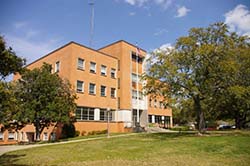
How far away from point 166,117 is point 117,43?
847 inches

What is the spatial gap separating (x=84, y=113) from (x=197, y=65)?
17.6m

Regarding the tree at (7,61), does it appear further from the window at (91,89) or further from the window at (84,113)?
the window at (91,89)

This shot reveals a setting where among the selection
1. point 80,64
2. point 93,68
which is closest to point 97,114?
point 93,68

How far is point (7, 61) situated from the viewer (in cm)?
1146

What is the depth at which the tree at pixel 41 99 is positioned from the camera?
2575cm

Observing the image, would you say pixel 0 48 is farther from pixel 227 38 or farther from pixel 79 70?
pixel 79 70

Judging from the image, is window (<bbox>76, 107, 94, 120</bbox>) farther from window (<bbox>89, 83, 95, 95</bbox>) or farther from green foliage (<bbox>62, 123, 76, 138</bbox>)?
window (<bbox>89, 83, 95, 95</bbox>)

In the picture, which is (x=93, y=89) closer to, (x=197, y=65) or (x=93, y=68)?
(x=93, y=68)

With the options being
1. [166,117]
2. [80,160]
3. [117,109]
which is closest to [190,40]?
[80,160]

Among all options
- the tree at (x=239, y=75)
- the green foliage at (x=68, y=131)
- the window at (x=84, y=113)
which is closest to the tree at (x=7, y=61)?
the tree at (x=239, y=75)

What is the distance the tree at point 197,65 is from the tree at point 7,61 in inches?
580

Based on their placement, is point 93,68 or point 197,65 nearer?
point 197,65

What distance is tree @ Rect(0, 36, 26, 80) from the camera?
36.9ft

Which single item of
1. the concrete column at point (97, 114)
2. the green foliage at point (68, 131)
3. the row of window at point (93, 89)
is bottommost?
the green foliage at point (68, 131)
